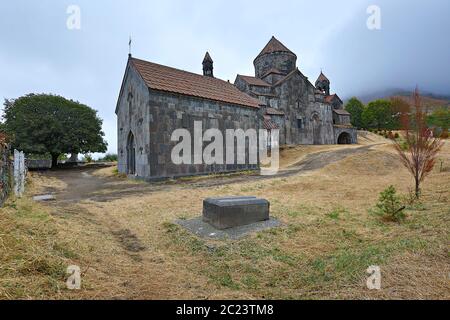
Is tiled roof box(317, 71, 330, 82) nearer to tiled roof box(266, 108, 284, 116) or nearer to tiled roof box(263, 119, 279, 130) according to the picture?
tiled roof box(266, 108, 284, 116)

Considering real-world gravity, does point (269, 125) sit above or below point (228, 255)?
above

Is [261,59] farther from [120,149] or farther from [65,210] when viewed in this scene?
[65,210]

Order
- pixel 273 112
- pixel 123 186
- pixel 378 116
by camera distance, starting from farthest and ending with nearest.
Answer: pixel 378 116
pixel 273 112
pixel 123 186

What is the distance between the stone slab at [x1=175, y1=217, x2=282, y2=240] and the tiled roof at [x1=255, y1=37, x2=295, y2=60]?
3759 centimetres

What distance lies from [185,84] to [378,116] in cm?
6008

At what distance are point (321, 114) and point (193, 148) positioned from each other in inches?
1075

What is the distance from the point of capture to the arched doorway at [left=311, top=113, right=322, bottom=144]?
1519 inches

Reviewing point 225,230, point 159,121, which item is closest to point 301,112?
point 159,121

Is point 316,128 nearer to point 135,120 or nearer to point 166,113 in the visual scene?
point 166,113

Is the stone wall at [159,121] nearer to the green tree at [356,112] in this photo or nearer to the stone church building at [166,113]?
the stone church building at [166,113]

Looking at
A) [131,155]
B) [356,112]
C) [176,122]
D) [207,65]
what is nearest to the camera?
[176,122]

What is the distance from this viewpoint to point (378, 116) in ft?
208

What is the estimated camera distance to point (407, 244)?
187 inches

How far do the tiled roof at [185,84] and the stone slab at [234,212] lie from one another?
1303cm
